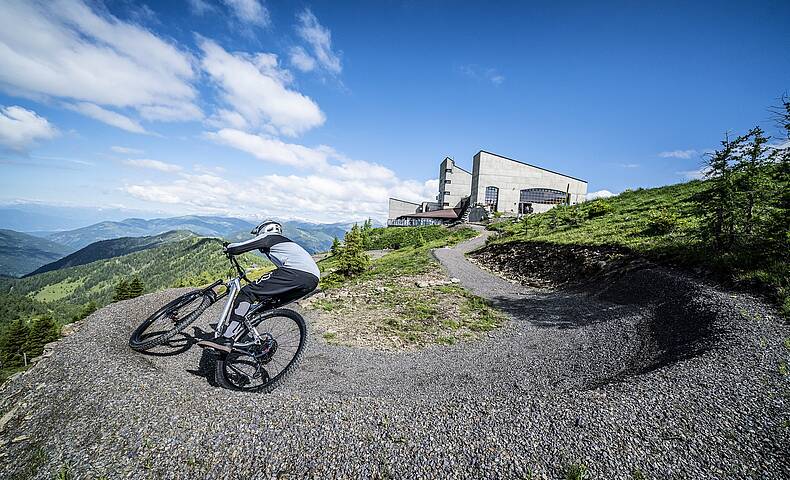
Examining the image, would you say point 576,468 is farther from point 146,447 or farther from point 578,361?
point 146,447

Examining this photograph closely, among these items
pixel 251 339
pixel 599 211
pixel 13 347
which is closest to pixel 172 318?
pixel 251 339

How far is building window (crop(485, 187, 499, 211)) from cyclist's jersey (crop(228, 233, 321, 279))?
53553 mm

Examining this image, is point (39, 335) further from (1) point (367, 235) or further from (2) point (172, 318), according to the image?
(2) point (172, 318)

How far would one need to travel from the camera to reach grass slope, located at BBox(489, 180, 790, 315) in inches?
302

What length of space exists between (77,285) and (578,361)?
266 m

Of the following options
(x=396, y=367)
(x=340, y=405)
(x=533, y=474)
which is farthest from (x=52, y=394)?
(x=533, y=474)

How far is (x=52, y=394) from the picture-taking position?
4422 mm

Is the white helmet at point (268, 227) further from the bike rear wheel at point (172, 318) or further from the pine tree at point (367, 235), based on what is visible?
the pine tree at point (367, 235)

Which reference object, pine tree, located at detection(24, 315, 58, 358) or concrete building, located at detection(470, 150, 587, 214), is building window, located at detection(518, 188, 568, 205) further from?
pine tree, located at detection(24, 315, 58, 358)

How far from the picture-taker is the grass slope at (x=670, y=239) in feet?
25.2

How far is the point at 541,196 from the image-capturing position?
57219mm

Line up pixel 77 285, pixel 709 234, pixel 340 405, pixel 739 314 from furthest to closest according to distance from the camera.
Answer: pixel 77 285, pixel 709 234, pixel 739 314, pixel 340 405

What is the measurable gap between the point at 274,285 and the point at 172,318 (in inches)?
101

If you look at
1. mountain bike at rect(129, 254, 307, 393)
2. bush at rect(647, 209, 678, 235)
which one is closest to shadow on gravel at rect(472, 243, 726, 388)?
bush at rect(647, 209, 678, 235)
